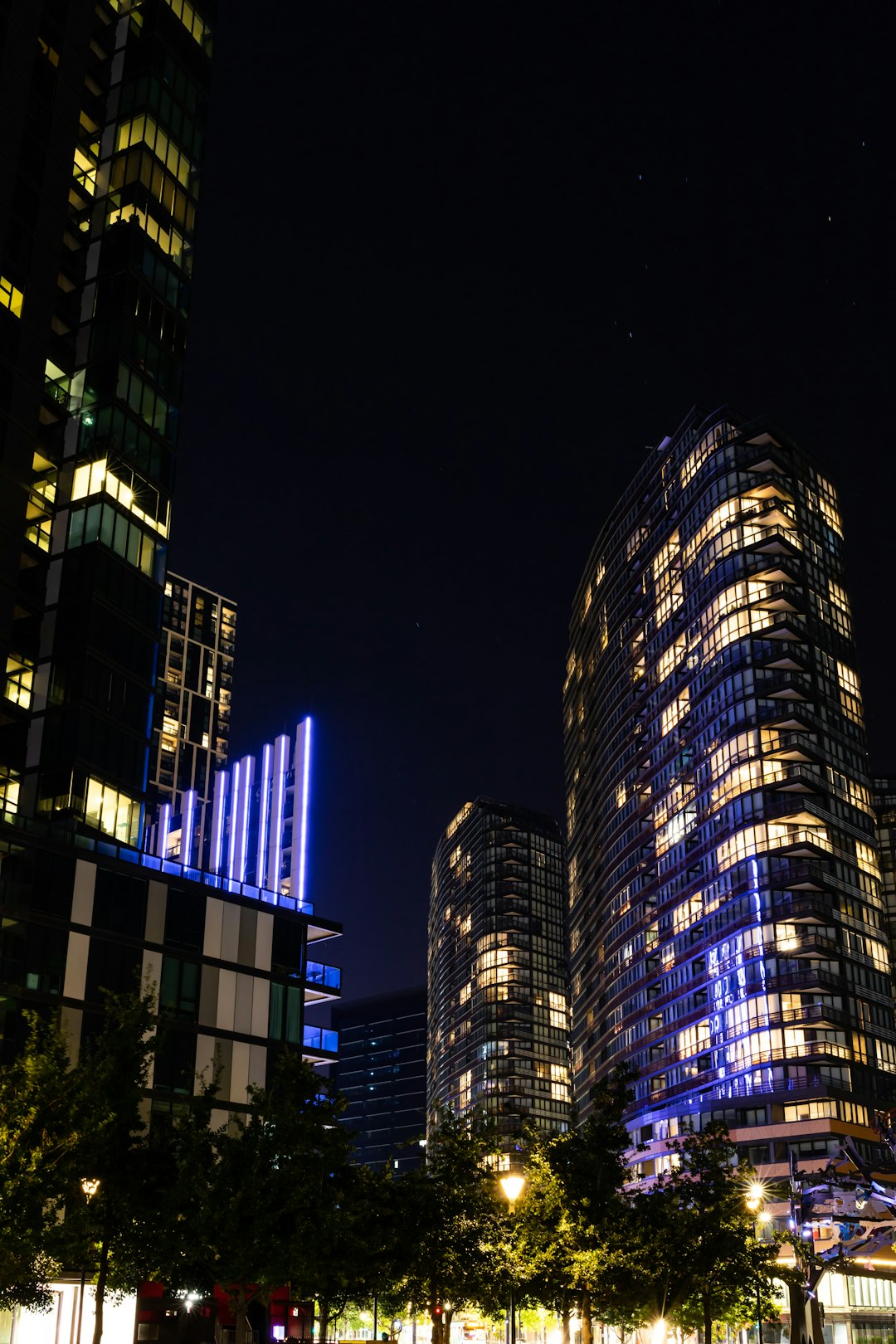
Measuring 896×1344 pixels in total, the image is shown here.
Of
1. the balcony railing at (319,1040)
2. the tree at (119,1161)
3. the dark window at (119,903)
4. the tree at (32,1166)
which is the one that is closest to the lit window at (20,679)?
the dark window at (119,903)

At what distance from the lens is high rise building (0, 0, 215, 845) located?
8256 cm

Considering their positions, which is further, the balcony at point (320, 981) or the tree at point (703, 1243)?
the balcony at point (320, 981)

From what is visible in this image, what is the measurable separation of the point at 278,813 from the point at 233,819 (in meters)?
4.27

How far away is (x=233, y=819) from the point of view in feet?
332

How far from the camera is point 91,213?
95750 millimetres

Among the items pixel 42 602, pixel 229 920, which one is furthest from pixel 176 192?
pixel 229 920

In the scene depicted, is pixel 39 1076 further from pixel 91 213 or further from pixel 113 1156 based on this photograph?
pixel 91 213

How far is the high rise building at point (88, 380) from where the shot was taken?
8256 centimetres

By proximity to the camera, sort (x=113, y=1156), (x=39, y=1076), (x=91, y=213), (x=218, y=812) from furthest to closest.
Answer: (x=218, y=812)
(x=91, y=213)
(x=113, y=1156)
(x=39, y=1076)

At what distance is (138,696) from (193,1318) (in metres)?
37.6

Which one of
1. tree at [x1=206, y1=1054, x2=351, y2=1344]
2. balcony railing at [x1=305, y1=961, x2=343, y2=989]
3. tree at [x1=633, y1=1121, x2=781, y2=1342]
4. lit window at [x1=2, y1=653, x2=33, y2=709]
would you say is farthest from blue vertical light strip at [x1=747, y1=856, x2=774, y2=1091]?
tree at [x1=206, y1=1054, x2=351, y2=1344]

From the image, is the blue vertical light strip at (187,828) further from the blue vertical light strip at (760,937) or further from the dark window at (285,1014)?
the blue vertical light strip at (760,937)

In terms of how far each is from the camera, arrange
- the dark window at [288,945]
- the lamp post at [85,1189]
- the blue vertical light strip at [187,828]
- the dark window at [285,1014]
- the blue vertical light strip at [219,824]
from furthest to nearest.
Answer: the blue vertical light strip at [187,828] → the blue vertical light strip at [219,824] → the dark window at [288,945] → the dark window at [285,1014] → the lamp post at [85,1189]

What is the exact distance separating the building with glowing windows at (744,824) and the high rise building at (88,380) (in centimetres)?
7461
